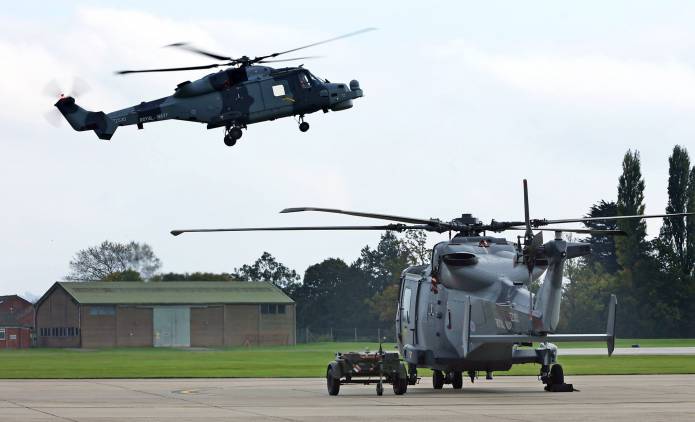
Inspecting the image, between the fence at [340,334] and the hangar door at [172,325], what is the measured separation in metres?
26.5

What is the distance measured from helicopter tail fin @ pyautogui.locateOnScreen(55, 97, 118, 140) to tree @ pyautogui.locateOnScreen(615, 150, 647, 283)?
247 ft

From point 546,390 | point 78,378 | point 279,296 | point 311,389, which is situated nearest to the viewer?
point 546,390

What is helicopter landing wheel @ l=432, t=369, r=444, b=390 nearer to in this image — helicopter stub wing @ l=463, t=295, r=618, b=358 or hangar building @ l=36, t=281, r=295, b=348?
helicopter stub wing @ l=463, t=295, r=618, b=358

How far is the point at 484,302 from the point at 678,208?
8822 cm

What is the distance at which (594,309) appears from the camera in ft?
405

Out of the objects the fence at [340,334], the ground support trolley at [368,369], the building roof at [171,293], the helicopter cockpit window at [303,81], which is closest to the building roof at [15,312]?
the building roof at [171,293]

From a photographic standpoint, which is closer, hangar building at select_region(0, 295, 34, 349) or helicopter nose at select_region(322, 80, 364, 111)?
helicopter nose at select_region(322, 80, 364, 111)

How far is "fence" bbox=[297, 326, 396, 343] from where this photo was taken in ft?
457

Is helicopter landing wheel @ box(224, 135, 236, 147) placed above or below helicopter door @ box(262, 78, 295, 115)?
below

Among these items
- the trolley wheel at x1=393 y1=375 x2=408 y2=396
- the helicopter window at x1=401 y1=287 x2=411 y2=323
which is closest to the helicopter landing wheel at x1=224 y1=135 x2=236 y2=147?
the helicopter window at x1=401 y1=287 x2=411 y2=323

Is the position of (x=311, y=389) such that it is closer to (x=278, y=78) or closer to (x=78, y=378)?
(x=78, y=378)

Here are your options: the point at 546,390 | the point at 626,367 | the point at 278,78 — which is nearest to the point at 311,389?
the point at 546,390

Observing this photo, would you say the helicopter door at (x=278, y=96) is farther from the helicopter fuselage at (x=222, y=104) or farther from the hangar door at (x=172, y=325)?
the hangar door at (x=172, y=325)

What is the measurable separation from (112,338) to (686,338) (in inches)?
1998
